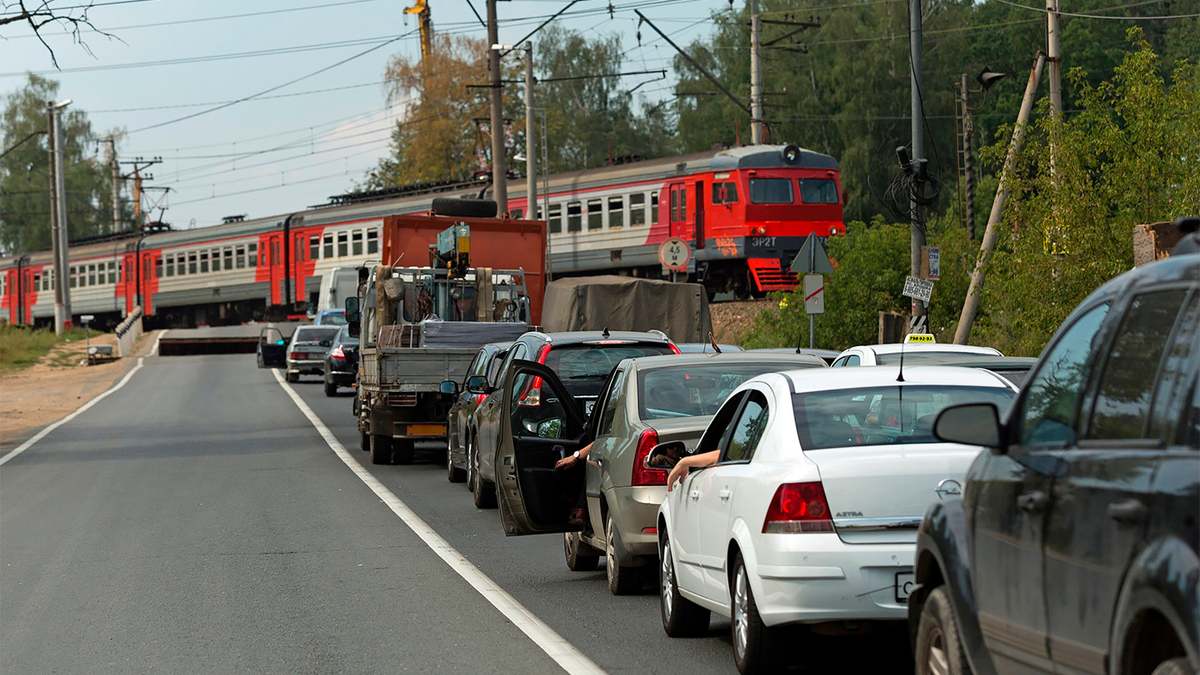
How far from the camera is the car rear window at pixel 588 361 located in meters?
14.0

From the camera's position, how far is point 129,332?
2247 inches

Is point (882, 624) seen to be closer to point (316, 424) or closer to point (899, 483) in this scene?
point (899, 483)

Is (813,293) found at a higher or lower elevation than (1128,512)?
higher

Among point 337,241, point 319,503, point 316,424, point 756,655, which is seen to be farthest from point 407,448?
point 337,241

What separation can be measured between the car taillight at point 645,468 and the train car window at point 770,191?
27523 mm

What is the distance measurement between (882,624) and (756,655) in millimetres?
576

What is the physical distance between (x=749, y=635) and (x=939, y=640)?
1709mm

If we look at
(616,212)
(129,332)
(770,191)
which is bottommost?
(129,332)

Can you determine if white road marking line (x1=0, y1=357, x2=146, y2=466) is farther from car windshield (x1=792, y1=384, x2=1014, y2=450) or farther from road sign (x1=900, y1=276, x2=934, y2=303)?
car windshield (x1=792, y1=384, x2=1014, y2=450)

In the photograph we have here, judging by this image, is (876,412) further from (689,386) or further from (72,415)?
(72,415)

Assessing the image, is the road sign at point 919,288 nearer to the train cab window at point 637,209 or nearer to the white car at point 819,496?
the white car at point 819,496

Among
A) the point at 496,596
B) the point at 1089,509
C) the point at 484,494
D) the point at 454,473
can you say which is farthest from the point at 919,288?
A: the point at 1089,509

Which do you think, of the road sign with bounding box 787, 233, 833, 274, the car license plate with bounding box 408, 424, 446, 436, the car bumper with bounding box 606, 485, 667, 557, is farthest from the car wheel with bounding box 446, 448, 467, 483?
the car bumper with bounding box 606, 485, 667, 557

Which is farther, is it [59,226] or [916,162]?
[59,226]
